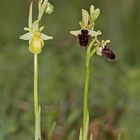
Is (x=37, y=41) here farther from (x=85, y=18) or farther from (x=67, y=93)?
(x=67, y=93)

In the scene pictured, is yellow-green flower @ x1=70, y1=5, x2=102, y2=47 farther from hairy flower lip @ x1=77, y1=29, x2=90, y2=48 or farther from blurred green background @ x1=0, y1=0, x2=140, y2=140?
blurred green background @ x1=0, y1=0, x2=140, y2=140

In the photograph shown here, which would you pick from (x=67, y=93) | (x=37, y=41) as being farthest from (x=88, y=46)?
(x=67, y=93)

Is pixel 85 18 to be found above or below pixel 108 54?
above

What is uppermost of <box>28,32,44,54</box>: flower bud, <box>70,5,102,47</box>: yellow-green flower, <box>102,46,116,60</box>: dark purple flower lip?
<box>70,5,102,47</box>: yellow-green flower

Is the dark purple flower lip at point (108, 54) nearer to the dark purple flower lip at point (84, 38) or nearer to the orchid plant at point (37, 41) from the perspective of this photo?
the dark purple flower lip at point (84, 38)

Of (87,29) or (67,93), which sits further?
(67,93)

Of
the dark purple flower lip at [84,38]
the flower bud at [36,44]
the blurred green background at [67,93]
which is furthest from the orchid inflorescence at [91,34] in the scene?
the blurred green background at [67,93]

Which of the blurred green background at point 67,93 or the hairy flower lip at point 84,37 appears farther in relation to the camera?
the blurred green background at point 67,93

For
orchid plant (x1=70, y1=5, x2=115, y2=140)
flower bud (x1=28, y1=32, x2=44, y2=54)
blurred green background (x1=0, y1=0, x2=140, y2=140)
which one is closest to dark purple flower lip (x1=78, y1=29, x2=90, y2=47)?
orchid plant (x1=70, y1=5, x2=115, y2=140)

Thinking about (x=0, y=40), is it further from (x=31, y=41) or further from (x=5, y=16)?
(x=31, y=41)
